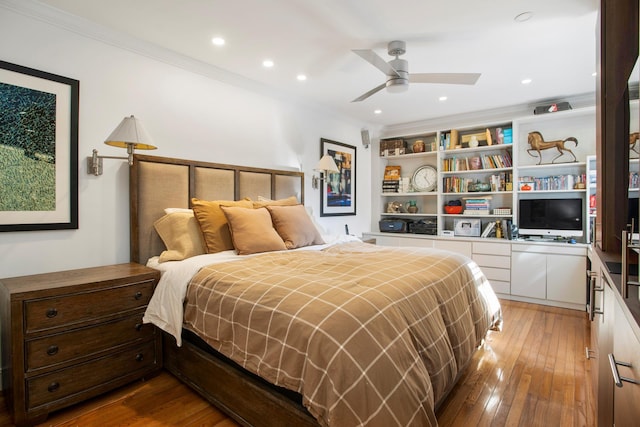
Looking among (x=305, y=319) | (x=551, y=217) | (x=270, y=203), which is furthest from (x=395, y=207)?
→ (x=305, y=319)

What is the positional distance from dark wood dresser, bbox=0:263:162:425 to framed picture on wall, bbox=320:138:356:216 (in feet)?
8.67

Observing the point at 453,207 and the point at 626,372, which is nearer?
the point at 626,372

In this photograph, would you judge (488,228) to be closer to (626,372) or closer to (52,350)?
(626,372)

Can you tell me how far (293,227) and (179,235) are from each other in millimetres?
940

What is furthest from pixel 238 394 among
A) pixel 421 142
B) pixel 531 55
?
pixel 421 142

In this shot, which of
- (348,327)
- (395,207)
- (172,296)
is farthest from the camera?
(395,207)

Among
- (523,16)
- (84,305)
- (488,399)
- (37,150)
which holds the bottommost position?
(488,399)

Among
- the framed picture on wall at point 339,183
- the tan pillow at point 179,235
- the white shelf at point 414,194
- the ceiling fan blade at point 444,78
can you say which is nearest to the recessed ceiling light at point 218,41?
the tan pillow at point 179,235

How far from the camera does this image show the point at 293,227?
9.45ft

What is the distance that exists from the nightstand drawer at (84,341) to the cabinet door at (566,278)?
13.7 feet

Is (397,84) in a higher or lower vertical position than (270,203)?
higher

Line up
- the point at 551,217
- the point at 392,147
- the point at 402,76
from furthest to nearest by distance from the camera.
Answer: the point at 392,147
the point at 551,217
the point at 402,76

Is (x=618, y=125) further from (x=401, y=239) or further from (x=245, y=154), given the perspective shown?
(x=401, y=239)

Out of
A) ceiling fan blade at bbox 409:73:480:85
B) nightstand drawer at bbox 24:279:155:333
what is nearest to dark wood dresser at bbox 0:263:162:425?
nightstand drawer at bbox 24:279:155:333
